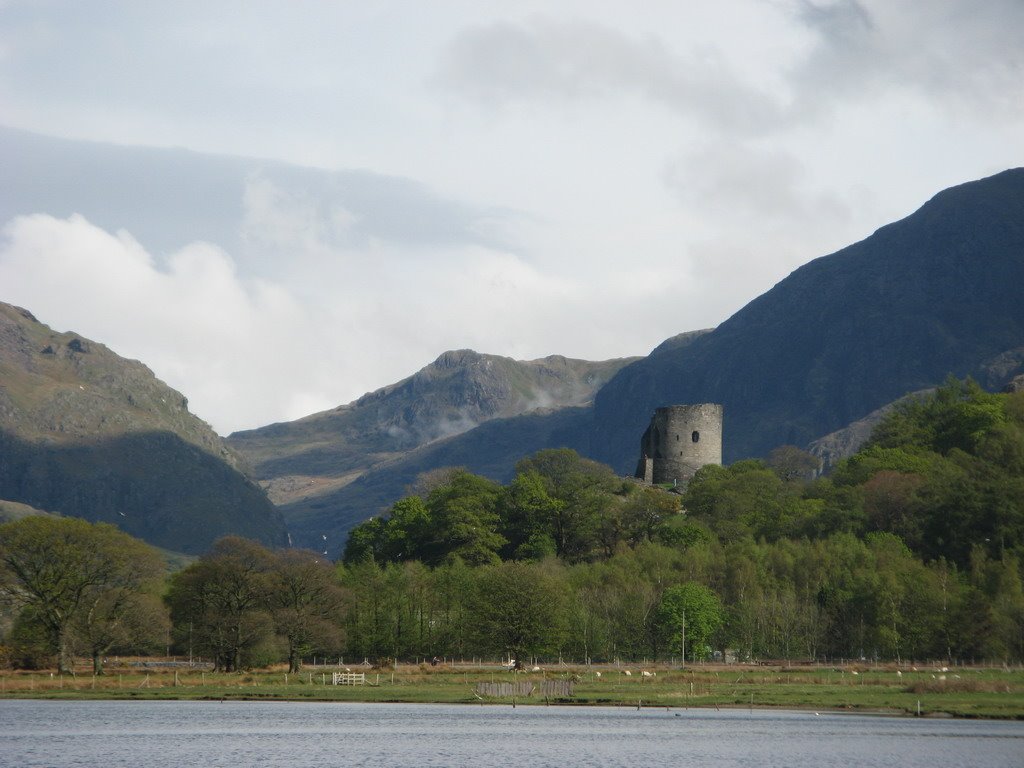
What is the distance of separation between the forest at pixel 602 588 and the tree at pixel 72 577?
6.4 inches

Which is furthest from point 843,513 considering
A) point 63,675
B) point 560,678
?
point 63,675

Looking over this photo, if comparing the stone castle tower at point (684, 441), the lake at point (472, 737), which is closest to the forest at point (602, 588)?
the lake at point (472, 737)

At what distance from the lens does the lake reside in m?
63.0

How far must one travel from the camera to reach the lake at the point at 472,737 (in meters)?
63.0

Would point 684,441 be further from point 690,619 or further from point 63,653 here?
point 63,653

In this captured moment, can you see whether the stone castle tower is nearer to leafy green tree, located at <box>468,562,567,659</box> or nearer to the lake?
leafy green tree, located at <box>468,562,567,659</box>

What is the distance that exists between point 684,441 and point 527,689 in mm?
98220

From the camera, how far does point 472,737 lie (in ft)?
238

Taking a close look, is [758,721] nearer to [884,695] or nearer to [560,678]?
[884,695]

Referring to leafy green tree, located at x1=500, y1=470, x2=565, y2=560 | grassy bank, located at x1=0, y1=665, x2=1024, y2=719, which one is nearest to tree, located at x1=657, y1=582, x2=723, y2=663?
grassy bank, located at x1=0, y1=665, x2=1024, y2=719

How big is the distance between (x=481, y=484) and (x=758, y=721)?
90238 millimetres

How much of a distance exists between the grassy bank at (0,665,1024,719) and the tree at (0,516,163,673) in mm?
3236

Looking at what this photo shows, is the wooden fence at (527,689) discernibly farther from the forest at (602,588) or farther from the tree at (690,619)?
the tree at (690,619)

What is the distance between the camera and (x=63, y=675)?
102m
